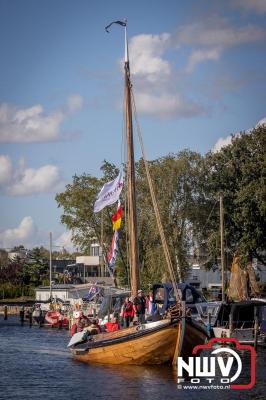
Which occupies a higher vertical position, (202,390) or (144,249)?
(144,249)

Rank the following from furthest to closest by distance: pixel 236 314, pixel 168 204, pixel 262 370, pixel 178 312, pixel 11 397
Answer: pixel 168 204
pixel 236 314
pixel 262 370
pixel 178 312
pixel 11 397

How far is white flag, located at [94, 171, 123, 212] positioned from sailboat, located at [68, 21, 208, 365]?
10.3 feet

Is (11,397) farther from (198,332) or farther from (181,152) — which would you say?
(181,152)

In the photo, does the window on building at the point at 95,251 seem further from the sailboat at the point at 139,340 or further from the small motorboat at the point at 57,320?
the sailboat at the point at 139,340

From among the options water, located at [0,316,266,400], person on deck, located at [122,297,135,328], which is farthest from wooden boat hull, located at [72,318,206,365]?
person on deck, located at [122,297,135,328]

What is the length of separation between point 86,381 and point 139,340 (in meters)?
3.66

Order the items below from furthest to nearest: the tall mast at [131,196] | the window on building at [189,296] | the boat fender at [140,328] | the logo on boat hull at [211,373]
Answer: the window on building at [189,296]
the tall mast at [131,196]
the boat fender at [140,328]
the logo on boat hull at [211,373]

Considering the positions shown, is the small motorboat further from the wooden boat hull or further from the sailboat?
the wooden boat hull

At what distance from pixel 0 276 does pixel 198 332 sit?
395ft

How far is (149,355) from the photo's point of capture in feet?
144

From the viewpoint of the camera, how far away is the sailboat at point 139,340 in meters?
42.2

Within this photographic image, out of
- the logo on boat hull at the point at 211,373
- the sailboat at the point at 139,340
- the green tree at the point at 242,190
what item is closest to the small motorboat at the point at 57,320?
the green tree at the point at 242,190

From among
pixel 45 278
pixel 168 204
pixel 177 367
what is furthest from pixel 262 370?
pixel 45 278

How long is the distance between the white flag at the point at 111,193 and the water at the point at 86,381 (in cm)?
958
